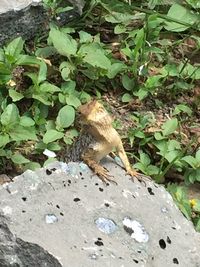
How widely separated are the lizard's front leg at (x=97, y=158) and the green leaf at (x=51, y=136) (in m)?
0.74

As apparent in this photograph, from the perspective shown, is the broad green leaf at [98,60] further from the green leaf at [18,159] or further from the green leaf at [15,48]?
the green leaf at [18,159]

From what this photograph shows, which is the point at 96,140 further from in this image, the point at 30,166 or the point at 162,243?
the point at 30,166

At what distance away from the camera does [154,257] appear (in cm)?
361

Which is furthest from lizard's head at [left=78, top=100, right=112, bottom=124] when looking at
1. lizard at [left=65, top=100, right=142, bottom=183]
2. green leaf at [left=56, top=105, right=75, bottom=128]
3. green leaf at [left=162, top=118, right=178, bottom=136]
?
green leaf at [left=162, top=118, right=178, bottom=136]

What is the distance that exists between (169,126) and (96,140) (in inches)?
46.6

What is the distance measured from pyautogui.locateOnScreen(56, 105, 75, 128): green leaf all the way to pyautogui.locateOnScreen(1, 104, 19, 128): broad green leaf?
328 millimetres

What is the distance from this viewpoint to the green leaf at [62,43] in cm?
514

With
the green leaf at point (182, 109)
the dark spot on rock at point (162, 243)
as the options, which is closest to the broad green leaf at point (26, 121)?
the green leaf at point (182, 109)

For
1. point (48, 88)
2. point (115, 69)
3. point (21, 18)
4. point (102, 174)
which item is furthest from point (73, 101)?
point (102, 174)

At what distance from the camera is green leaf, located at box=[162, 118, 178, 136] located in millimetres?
5016

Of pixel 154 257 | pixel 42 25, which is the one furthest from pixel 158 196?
pixel 42 25

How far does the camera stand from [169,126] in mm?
5047

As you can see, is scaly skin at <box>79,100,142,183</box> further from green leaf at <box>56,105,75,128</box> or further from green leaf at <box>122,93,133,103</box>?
green leaf at <box>122,93,133,103</box>

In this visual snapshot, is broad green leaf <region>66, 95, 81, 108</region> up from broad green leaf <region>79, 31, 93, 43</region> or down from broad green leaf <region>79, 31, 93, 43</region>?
down
